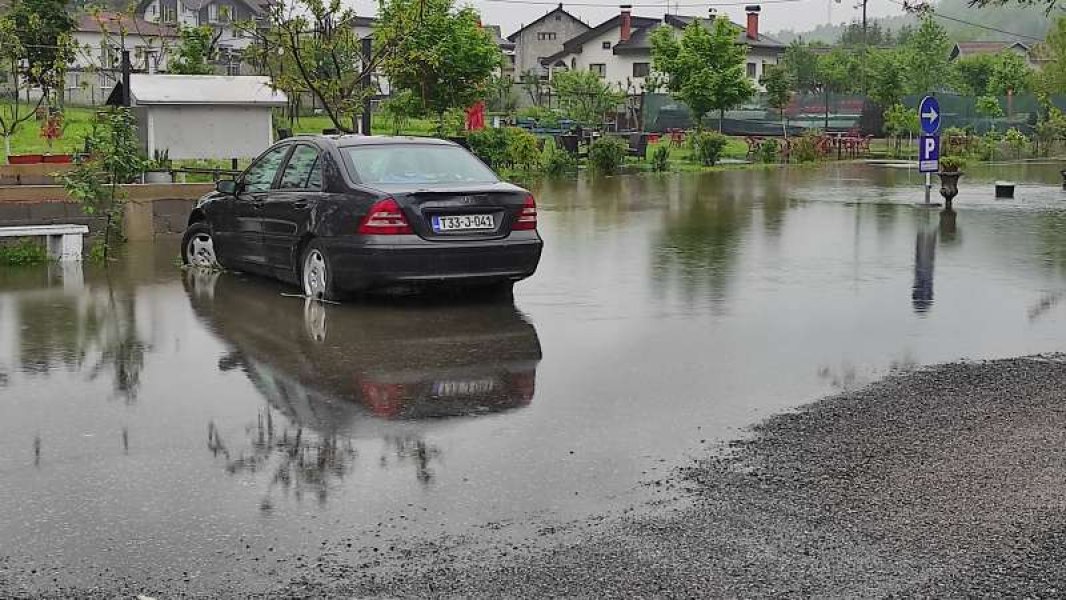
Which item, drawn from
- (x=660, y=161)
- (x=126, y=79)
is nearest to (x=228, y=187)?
(x=126, y=79)

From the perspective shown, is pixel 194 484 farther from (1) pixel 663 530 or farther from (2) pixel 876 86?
(2) pixel 876 86

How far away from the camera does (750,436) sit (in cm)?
707

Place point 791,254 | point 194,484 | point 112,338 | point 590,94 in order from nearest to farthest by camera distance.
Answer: point 194,484 → point 112,338 → point 791,254 → point 590,94

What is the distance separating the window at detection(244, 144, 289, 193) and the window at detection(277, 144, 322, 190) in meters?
0.22

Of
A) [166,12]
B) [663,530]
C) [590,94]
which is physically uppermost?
[166,12]

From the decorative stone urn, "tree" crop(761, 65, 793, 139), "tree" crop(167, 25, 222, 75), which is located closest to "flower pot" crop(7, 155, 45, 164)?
"tree" crop(167, 25, 222, 75)

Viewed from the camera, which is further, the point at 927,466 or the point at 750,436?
the point at 750,436

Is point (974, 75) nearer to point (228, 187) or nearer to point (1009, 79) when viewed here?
point (1009, 79)

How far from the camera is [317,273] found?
38.3 feet

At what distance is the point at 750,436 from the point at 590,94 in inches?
1867

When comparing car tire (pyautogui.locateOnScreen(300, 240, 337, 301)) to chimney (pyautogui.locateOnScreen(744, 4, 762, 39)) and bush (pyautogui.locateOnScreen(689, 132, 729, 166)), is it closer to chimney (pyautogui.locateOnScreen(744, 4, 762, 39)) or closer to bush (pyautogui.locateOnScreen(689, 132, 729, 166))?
bush (pyautogui.locateOnScreen(689, 132, 729, 166))

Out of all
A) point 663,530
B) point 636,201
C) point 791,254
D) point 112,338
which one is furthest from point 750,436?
point 636,201

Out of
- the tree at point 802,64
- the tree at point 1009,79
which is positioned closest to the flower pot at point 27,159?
the tree at point 1009,79

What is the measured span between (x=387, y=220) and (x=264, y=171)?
92.7 inches
